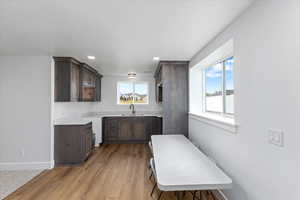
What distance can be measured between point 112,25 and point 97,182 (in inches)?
94.5

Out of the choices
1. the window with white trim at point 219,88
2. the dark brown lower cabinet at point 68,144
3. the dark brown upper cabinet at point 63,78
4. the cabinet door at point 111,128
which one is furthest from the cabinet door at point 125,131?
the window with white trim at point 219,88

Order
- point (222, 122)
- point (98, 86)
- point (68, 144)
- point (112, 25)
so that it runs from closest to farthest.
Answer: point (112, 25)
point (222, 122)
point (68, 144)
point (98, 86)

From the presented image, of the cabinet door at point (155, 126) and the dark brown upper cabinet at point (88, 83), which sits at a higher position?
the dark brown upper cabinet at point (88, 83)

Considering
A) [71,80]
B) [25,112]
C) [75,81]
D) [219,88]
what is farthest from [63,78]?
[219,88]

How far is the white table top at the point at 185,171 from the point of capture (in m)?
1.45

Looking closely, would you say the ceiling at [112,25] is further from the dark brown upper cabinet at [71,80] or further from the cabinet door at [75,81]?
the cabinet door at [75,81]

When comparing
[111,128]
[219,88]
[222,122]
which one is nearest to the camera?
[222,122]

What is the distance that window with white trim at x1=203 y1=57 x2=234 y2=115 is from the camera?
255 centimetres

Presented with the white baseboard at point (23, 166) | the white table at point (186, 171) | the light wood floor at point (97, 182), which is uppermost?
the white table at point (186, 171)

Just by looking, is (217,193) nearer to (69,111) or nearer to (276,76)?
(276,76)

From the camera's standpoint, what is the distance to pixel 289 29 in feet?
3.86

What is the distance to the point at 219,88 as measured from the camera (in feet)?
9.51

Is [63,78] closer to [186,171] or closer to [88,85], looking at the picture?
[88,85]

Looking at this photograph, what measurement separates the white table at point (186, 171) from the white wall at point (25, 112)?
2.43m
